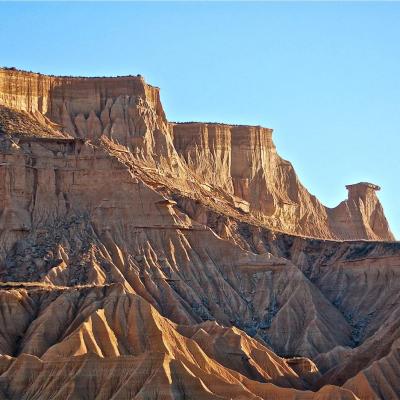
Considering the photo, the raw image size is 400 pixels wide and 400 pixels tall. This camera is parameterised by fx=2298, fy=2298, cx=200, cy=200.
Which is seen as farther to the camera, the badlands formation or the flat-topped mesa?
the flat-topped mesa

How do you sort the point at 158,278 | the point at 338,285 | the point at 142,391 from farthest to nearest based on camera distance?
the point at 338,285
the point at 158,278
the point at 142,391

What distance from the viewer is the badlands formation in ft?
492

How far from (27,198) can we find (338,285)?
27.5 m

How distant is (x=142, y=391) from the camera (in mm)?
143000

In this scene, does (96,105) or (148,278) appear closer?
(148,278)

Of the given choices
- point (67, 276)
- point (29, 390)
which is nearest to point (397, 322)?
point (67, 276)

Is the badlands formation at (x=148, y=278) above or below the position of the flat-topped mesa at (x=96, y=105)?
below

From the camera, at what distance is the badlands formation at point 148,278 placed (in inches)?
5906

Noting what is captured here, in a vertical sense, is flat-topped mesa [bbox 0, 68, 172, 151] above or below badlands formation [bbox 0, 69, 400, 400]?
above

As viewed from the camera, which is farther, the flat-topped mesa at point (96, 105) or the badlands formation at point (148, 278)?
the flat-topped mesa at point (96, 105)

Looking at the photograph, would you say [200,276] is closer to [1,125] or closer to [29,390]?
[1,125]

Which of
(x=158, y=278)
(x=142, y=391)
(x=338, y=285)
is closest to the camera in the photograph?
(x=142, y=391)

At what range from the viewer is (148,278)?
566 feet

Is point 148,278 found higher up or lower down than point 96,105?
lower down
